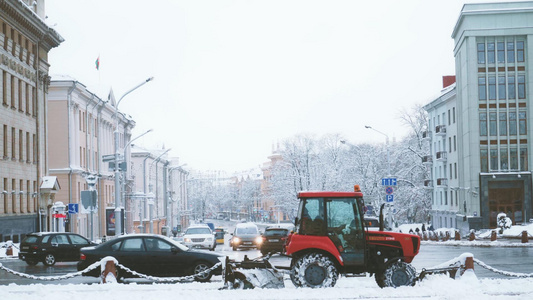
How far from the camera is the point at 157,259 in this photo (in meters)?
22.0

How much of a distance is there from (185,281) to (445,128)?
205 ft

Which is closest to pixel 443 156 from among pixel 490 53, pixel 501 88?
pixel 501 88

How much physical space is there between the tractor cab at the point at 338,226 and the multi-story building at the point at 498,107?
164ft

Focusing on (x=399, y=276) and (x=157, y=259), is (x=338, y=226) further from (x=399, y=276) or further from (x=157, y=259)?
(x=157, y=259)

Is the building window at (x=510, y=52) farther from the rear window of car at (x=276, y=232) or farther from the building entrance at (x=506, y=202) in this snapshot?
the rear window of car at (x=276, y=232)

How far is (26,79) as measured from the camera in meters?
53.2

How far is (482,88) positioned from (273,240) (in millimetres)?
34710

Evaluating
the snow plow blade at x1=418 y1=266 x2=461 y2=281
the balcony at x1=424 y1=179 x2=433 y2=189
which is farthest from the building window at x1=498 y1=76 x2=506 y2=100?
the snow plow blade at x1=418 y1=266 x2=461 y2=281

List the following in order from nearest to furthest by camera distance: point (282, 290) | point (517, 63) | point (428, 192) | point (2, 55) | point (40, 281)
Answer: point (282, 290) < point (40, 281) < point (2, 55) < point (517, 63) < point (428, 192)

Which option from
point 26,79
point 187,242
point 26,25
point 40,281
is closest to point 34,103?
point 26,79

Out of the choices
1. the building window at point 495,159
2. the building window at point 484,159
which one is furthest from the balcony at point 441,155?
the building window at point 495,159

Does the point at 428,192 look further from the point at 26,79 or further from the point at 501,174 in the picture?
the point at 26,79

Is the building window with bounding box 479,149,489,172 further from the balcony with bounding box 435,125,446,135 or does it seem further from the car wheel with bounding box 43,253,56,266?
the car wheel with bounding box 43,253,56,266

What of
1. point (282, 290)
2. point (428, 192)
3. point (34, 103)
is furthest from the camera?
point (428, 192)
